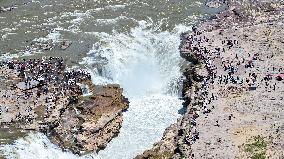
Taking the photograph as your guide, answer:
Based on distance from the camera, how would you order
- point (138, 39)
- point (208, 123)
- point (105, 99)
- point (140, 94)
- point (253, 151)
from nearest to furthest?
point (253, 151) → point (208, 123) → point (105, 99) → point (140, 94) → point (138, 39)

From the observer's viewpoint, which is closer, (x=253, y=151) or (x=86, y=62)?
(x=253, y=151)

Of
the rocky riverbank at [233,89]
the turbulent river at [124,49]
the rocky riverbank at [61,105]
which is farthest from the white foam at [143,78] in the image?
the rocky riverbank at [233,89]

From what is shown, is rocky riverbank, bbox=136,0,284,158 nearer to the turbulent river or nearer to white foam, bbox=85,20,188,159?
white foam, bbox=85,20,188,159

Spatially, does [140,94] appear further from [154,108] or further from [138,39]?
[138,39]

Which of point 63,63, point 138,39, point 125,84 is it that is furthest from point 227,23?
point 63,63

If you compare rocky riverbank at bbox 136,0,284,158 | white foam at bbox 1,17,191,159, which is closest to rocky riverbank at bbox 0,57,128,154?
white foam at bbox 1,17,191,159

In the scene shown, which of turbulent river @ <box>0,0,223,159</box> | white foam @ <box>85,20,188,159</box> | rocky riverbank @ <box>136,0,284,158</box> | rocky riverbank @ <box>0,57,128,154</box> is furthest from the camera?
white foam @ <box>85,20,188,159</box>
